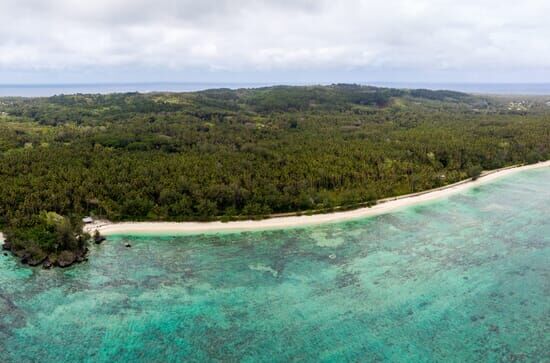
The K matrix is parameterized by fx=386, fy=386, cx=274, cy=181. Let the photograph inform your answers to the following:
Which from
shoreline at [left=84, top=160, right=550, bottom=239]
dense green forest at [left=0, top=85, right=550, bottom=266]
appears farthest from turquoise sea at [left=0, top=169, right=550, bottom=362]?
dense green forest at [left=0, top=85, right=550, bottom=266]

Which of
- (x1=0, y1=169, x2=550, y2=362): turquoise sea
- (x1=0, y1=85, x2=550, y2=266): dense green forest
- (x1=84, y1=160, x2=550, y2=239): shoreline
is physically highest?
(x1=0, y1=85, x2=550, y2=266): dense green forest

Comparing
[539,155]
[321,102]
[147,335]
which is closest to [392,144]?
[539,155]

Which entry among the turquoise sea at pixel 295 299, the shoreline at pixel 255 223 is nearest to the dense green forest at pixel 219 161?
the shoreline at pixel 255 223

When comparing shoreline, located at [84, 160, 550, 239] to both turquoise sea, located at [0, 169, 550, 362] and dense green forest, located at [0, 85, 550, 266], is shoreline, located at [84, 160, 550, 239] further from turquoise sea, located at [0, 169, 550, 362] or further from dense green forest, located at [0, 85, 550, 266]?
turquoise sea, located at [0, 169, 550, 362]

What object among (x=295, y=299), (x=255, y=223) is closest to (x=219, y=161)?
(x=255, y=223)

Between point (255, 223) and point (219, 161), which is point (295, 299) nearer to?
point (255, 223)

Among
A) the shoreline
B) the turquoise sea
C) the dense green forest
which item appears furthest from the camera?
the dense green forest
